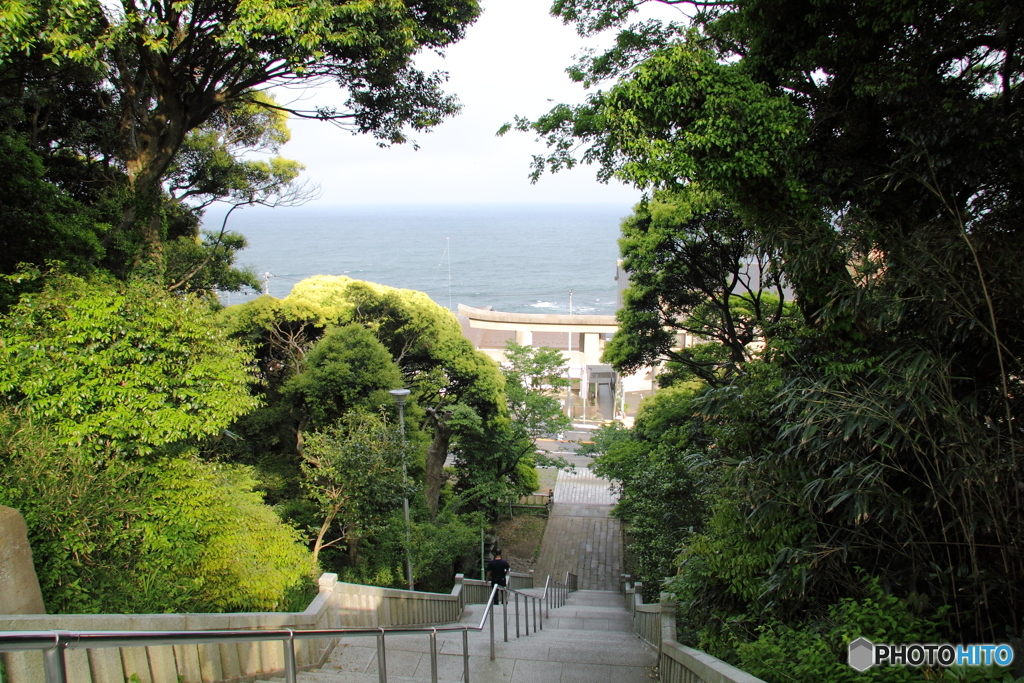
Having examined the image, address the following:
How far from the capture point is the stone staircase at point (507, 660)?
5621 millimetres

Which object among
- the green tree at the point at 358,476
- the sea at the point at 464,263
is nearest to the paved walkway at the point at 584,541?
the green tree at the point at 358,476

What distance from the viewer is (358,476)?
10148mm

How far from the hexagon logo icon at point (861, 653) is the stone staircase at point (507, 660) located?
2399 millimetres

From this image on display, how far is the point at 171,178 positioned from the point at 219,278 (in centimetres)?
248

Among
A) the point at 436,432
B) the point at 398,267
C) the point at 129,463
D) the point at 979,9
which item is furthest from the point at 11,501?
the point at 398,267

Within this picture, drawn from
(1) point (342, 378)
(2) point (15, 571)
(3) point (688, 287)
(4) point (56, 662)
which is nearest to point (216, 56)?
(1) point (342, 378)

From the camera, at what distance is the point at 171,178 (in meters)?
15.0

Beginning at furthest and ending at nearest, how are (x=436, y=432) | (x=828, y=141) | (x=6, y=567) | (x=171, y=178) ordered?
(x=436, y=432) → (x=171, y=178) → (x=828, y=141) → (x=6, y=567)

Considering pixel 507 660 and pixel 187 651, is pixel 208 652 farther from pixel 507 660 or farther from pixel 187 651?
pixel 507 660

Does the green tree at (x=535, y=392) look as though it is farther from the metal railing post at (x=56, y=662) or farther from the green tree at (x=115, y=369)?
the metal railing post at (x=56, y=662)

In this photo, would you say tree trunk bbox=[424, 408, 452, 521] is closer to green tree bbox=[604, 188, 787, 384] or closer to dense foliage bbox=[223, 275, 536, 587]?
dense foliage bbox=[223, 275, 536, 587]

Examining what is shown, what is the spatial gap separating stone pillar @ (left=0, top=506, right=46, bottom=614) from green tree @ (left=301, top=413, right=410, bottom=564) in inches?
225

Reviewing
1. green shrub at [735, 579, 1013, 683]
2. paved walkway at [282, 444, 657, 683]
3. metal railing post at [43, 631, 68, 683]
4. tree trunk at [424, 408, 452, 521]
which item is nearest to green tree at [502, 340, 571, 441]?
tree trunk at [424, 408, 452, 521]

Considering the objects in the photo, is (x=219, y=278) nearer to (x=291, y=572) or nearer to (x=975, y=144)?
(x=291, y=572)
